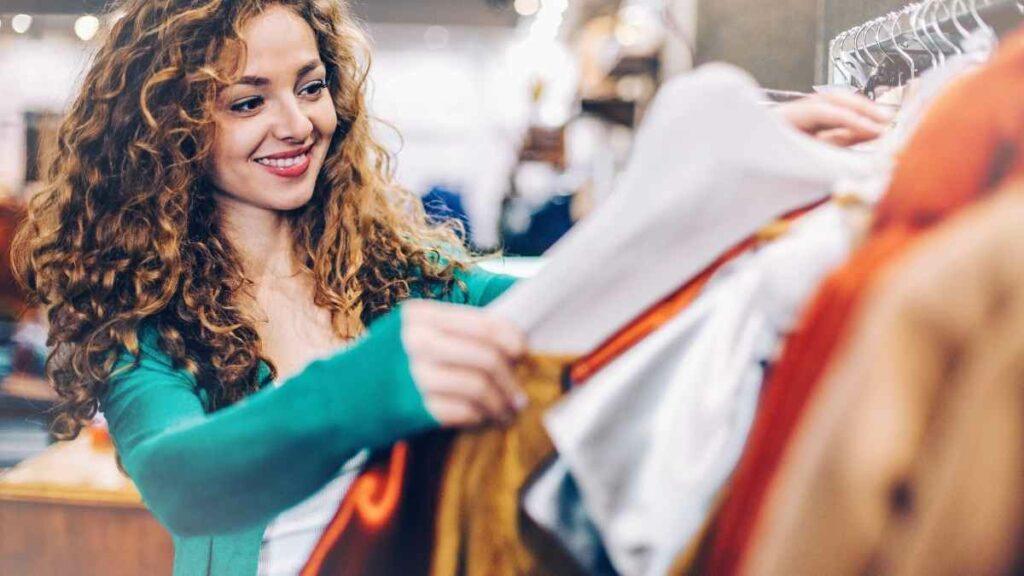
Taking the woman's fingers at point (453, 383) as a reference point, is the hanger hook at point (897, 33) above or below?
above

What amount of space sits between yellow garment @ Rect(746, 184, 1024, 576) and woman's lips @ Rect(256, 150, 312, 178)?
2.24 feet

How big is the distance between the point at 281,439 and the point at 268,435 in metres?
0.01

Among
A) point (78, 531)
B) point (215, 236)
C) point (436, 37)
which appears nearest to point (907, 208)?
point (215, 236)

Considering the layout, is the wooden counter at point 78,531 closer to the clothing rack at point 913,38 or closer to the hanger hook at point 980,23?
the clothing rack at point 913,38

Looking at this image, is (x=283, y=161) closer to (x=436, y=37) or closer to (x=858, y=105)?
(x=858, y=105)

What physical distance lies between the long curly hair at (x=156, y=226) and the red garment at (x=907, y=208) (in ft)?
2.12

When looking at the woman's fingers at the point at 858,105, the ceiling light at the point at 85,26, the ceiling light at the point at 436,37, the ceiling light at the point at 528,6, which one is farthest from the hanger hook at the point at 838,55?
the ceiling light at the point at 436,37

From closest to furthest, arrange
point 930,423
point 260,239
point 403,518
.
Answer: point 930,423 → point 403,518 → point 260,239

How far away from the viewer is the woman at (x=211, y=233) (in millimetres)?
945

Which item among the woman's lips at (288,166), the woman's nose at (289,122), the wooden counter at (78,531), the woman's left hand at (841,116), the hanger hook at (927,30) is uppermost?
the hanger hook at (927,30)

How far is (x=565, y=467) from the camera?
0.59 meters

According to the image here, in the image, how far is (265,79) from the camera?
96cm

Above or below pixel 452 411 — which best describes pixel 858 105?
above

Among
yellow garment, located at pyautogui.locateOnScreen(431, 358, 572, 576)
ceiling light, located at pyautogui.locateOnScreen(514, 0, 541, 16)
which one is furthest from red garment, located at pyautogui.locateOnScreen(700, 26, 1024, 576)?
ceiling light, located at pyautogui.locateOnScreen(514, 0, 541, 16)
